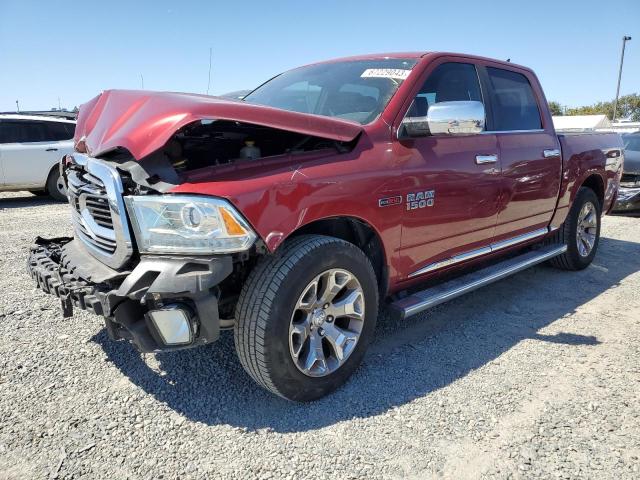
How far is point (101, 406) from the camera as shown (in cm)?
249

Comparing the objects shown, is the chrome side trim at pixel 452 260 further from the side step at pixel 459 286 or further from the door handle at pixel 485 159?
the door handle at pixel 485 159

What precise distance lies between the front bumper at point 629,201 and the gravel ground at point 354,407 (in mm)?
5281

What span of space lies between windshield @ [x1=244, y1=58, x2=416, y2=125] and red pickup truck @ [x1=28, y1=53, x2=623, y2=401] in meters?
0.01

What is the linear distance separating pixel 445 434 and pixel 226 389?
→ 1.20 m

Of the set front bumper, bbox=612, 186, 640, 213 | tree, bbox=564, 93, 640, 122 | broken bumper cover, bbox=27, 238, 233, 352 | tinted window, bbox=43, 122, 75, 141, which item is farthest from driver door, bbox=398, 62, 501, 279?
tree, bbox=564, 93, 640, 122

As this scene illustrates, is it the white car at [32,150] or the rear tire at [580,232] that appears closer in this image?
the rear tire at [580,232]

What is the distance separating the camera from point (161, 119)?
2.18m

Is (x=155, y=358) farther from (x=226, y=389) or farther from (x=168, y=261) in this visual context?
(x=168, y=261)

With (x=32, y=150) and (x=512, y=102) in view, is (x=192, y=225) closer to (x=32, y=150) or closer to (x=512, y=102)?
(x=512, y=102)

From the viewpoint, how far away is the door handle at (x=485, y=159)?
10.9 ft

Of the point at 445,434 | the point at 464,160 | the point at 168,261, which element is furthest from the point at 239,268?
the point at 464,160

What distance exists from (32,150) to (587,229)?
30.0ft

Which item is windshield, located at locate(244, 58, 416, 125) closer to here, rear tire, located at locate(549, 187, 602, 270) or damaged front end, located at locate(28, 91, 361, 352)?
damaged front end, located at locate(28, 91, 361, 352)

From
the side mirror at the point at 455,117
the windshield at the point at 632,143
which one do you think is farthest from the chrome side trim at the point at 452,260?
the windshield at the point at 632,143
